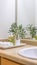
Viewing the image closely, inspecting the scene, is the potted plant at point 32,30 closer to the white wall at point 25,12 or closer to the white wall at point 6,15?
the white wall at point 25,12

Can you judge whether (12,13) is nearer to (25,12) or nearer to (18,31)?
(25,12)

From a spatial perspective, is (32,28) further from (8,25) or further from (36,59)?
(36,59)

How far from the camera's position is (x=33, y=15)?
Answer: 150 centimetres

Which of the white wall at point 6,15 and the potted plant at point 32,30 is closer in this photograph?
the potted plant at point 32,30

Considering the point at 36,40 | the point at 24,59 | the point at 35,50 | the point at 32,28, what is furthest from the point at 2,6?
the point at 24,59

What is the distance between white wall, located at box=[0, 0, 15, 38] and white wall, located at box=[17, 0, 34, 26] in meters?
0.11

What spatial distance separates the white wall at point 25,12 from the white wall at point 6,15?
11 cm

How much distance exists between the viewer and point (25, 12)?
161 centimetres

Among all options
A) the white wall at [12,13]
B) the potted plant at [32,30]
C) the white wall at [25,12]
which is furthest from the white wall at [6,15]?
the potted plant at [32,30]

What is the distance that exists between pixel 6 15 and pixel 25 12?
0.99 ft

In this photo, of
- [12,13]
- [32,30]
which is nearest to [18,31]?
[32,30]

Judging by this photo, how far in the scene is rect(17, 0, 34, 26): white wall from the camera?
1531mm

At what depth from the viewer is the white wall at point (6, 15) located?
1588mm

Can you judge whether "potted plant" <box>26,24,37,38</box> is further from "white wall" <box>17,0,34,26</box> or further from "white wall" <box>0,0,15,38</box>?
"white wall" <box>0,0,15,38</box>
